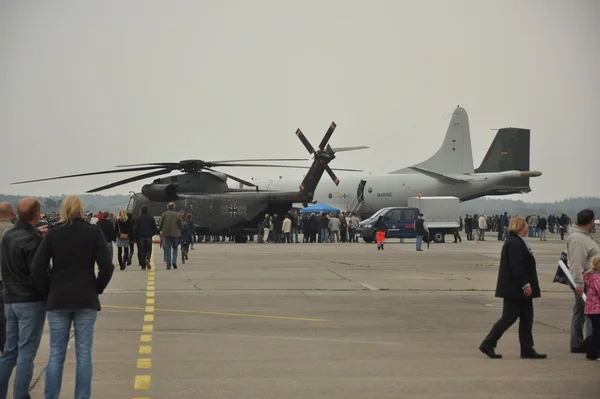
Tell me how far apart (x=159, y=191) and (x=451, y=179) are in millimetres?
24025

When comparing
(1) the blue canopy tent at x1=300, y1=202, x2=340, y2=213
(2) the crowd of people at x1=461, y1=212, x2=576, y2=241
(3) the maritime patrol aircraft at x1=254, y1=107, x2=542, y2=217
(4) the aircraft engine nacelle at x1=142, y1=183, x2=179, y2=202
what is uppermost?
(3) the maritime patrol aircraft at x1=254, y1=107, x2=542, y2=217

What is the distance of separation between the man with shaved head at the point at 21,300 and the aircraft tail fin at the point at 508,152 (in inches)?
2569

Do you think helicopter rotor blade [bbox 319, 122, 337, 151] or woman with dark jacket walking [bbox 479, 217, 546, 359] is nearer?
woman with dark jacket walking [bbox 479, 217, 546, 359]

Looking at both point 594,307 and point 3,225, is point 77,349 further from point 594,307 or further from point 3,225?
point 594,307

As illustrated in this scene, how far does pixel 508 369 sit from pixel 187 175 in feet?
137

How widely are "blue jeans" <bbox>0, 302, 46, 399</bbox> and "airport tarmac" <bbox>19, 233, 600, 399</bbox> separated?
663 mm

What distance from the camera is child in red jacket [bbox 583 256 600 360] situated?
11297mm

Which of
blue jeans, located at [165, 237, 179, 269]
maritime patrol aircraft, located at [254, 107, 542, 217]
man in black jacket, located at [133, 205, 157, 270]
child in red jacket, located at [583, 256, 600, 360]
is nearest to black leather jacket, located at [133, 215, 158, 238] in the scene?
man in black jacket, located at [133, 205, 157, 270]

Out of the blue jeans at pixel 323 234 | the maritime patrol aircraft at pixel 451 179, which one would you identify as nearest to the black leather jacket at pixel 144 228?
the blue jeans at pixel 323 234

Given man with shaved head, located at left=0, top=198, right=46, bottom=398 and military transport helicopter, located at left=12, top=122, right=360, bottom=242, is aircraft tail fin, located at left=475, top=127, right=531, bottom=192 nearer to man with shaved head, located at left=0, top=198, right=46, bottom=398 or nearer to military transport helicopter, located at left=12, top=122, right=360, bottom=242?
military transport helicopter, located at left=12, top=122, right=360, bottom=242

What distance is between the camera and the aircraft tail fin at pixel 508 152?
71.9 metres

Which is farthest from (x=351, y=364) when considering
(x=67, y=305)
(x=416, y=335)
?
(x=67, y=305)

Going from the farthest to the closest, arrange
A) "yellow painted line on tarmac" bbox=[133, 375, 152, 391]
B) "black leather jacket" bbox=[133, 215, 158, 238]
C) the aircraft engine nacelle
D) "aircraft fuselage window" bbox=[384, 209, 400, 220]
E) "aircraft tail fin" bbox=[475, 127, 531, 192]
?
"aircraft tail fin" bbox=[475, 127, 531, 192] → "aircraft fuselage window" bbox=[384, 209, 400, 220] → the aircraft engine nacelle → "black leather jacket" bbox=[133, 215, 158, 238] → "yellow painted line on tarmac" bbox=[133, 375, 152, 391]

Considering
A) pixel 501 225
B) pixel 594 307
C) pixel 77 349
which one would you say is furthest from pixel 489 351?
pixel 501 225
